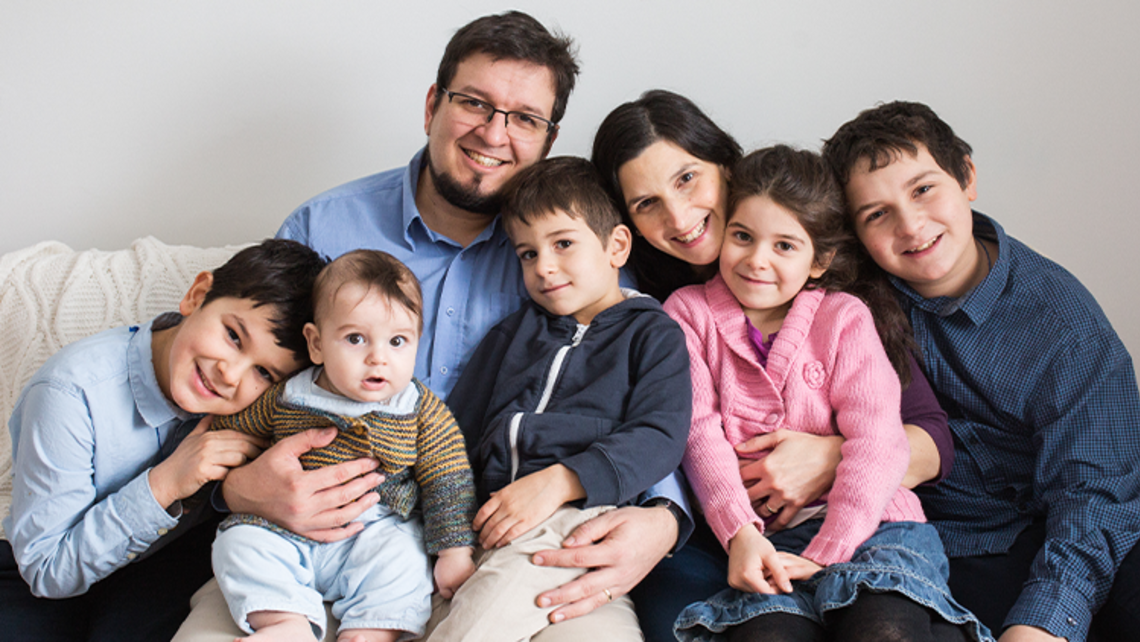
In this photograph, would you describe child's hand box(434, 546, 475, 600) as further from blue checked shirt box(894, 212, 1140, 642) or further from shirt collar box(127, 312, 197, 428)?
blue checked shirt box(894, 212, 1140, 642)

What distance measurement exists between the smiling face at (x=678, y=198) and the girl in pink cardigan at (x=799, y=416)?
0.18 ft

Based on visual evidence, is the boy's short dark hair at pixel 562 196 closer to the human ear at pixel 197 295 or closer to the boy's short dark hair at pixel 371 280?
the boy's short dark hair at pixel 371 280

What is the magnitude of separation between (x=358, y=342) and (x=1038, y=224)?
218 cm

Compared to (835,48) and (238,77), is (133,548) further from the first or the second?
(835,48)

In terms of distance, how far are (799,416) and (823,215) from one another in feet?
1.49

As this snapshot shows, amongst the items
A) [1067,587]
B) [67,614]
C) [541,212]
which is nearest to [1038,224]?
[1067,587]

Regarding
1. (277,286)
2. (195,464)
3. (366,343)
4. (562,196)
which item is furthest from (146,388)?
(562,196)

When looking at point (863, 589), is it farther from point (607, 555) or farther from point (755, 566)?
point (607, 555)

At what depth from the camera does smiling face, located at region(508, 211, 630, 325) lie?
5.67ft

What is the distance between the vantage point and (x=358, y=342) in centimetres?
147

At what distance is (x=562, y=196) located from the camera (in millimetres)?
1750

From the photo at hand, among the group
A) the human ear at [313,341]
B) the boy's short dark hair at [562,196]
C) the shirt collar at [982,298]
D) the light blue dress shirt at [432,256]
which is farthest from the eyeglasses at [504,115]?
the shirt collar at [982,298]

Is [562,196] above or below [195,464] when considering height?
Answer: above

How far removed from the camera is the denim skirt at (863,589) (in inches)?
52.6
